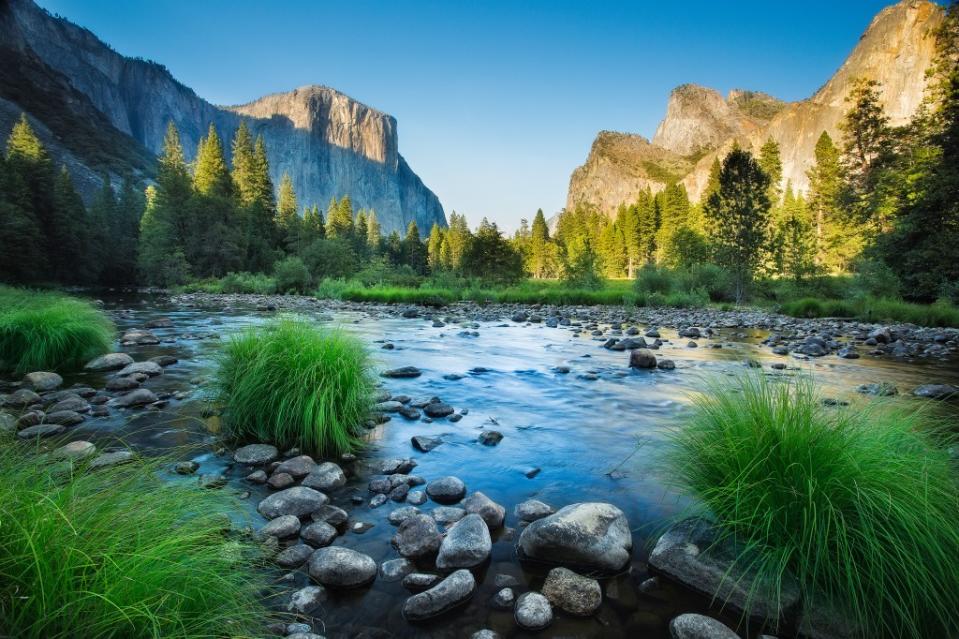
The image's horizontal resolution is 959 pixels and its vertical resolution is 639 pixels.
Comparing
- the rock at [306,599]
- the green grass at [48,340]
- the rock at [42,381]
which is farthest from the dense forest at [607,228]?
the green grass at [48,340]

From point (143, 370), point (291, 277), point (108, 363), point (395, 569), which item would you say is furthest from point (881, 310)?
point (291, 277)

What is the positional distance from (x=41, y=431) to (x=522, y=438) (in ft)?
16.9

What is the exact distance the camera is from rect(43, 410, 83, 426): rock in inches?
196

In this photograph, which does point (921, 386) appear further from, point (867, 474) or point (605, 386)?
point (867, 474)

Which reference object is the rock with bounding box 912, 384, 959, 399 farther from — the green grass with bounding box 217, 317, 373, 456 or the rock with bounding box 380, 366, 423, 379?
the green grass with bounding box 217, 317, 373, 456

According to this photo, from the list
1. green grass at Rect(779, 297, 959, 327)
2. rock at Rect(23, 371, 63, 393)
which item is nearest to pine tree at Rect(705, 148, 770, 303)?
green grass at Rect(779, 297, 959, 327)

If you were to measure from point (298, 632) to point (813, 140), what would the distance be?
136 metres

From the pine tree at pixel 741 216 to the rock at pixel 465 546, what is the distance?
96.3 ft

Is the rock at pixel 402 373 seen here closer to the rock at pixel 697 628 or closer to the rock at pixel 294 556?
the rock at pixel 294 556

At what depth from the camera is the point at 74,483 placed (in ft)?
5.91

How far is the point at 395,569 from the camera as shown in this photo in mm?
2758

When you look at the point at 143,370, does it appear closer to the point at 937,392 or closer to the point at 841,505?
the point at 841,505

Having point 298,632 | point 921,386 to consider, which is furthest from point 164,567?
point 921,386

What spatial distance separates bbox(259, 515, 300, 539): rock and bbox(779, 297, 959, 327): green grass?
846 inches
